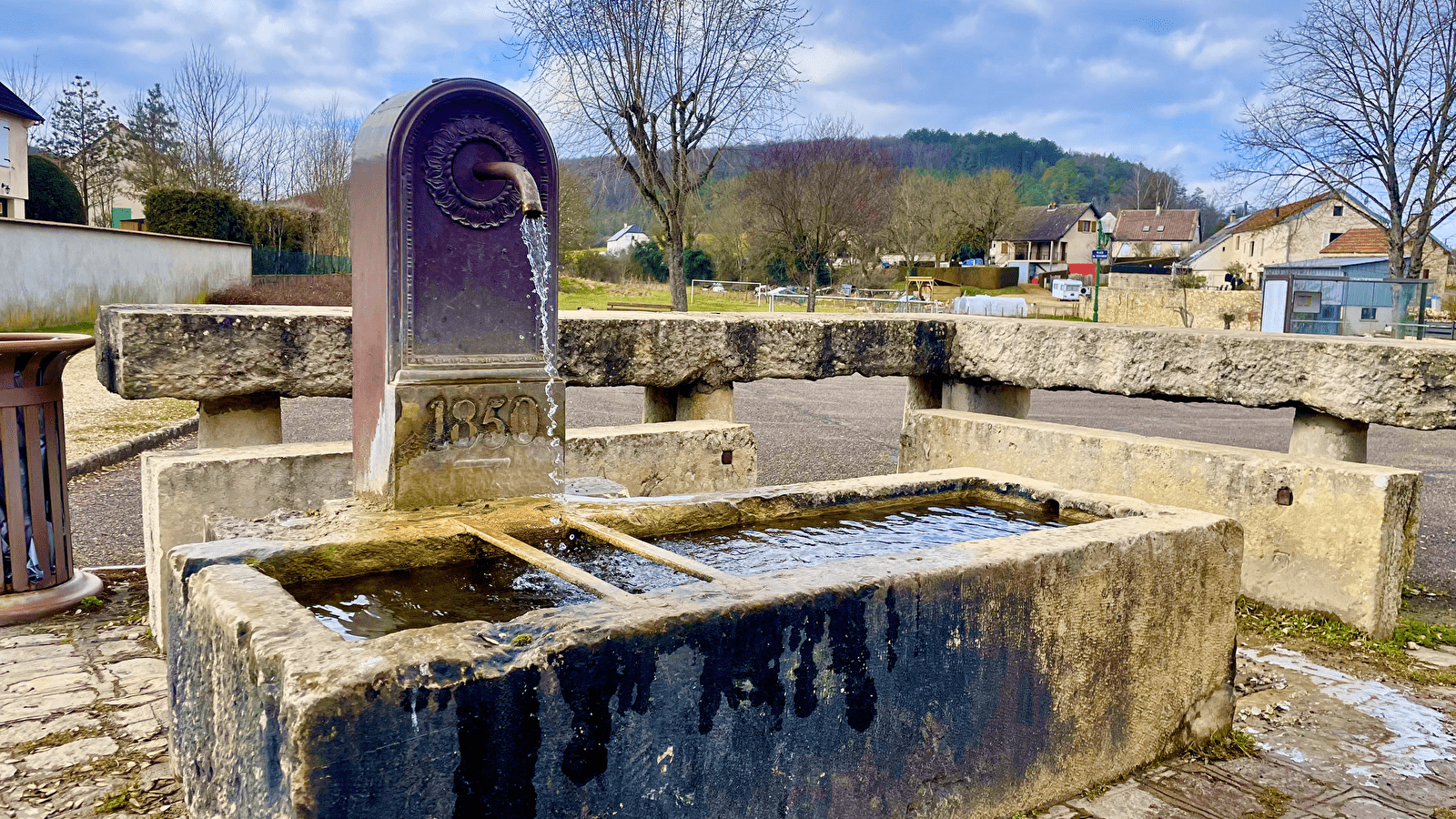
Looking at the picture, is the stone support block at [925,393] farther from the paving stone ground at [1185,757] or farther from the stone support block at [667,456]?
the paving stone ground at [1185,757]

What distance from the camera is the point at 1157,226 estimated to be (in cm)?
8100

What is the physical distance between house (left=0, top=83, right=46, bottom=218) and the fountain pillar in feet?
99.7

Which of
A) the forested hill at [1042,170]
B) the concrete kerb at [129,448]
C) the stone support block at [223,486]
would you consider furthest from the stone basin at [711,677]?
the forested hill at [1042,170]

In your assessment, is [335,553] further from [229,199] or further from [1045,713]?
[229,199]

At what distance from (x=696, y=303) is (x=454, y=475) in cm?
2991

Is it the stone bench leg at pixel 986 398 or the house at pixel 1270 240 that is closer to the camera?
the stone bench leg at pixel 986 398

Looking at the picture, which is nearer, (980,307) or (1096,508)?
(1096,508)

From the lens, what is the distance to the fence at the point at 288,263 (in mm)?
28531

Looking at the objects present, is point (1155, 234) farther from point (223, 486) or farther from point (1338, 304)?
point (223, 486)

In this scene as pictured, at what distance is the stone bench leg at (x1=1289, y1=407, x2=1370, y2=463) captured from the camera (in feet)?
15.2

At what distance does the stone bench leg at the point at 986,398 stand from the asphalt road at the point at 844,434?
180 cm

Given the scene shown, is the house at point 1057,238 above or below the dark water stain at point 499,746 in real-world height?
above

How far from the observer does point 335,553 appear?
264 centimetres

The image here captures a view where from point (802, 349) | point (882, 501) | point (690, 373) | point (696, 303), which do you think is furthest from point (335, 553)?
point (696, 303)
